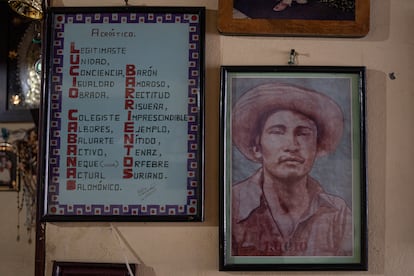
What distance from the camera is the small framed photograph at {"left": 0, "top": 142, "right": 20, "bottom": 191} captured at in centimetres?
211

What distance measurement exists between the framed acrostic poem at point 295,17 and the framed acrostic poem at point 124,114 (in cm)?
8

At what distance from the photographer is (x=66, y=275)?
113cm

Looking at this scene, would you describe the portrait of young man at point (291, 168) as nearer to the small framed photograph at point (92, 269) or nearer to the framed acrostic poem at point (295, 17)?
the framed acrostic poem at point (295, 17)

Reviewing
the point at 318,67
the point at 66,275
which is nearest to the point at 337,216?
the point at 318,67

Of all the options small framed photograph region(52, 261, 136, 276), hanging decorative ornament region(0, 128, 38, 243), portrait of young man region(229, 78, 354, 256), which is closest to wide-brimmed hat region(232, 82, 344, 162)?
portrait of young man region(229, 78, 354, 256)

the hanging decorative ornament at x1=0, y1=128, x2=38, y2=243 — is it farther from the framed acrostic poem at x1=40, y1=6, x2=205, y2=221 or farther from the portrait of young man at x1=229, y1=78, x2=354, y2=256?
the portrait of young man at x1=229, y1=78, x2=354, y2=256

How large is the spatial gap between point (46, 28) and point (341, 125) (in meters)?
0.80

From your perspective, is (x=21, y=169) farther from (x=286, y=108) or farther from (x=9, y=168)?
(x=286, y=108)

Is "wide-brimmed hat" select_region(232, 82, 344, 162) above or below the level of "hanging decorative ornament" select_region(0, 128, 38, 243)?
above

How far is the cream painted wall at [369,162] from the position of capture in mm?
1155

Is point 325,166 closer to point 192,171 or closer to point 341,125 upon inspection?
point 341,125

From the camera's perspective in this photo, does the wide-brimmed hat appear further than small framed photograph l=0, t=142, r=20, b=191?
No

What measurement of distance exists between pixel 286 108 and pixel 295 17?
0.78ft

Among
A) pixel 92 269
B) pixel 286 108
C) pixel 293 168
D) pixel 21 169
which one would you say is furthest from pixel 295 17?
pixel 21 169
